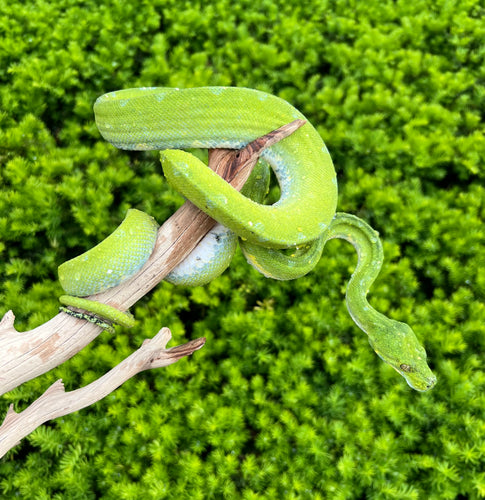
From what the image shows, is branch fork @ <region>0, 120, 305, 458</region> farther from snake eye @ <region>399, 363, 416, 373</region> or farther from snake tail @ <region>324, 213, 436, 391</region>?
snake eye @ <region>399, 363, 416, 373</region>

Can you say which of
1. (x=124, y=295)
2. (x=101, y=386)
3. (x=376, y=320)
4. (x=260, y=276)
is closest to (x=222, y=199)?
(x=124, y=295)

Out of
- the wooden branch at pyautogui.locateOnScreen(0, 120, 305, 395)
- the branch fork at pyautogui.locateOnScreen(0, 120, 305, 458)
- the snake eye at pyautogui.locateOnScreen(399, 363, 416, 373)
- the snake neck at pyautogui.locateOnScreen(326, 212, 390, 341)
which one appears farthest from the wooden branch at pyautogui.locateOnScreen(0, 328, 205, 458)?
the snake eye at pyautogui.locateOnScreen(399, 363, 416, 373)

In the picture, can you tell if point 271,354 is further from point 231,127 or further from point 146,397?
point 231,127

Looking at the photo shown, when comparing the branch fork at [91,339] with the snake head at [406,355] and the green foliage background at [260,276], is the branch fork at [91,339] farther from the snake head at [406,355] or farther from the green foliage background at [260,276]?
the snake head at [406,355]

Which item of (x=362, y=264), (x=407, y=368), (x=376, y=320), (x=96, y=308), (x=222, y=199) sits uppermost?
(x=222, y=199)

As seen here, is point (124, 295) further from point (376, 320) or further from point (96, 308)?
point (376, 320)
